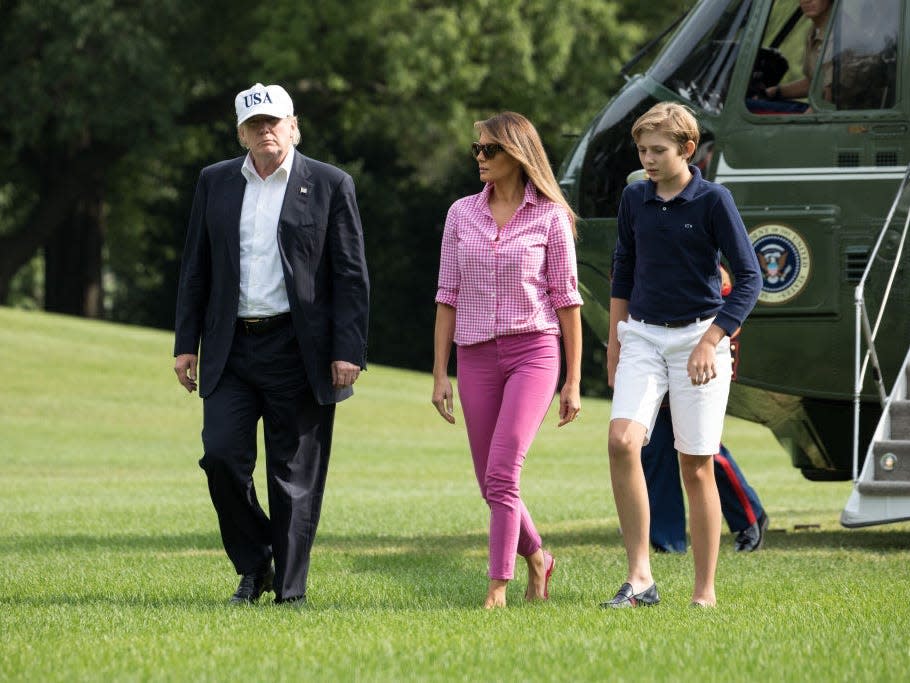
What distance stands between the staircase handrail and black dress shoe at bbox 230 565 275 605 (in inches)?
118

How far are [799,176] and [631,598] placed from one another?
141 inches

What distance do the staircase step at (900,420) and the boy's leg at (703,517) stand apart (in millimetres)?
2475

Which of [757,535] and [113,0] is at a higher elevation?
[113,0]

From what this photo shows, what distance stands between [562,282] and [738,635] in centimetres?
165

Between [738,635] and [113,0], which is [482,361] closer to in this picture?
[738,635]

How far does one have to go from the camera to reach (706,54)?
9719mm

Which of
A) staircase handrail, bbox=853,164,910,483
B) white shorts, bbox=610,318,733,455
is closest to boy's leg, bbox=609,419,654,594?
white shorts, bbox=610,318,733,455

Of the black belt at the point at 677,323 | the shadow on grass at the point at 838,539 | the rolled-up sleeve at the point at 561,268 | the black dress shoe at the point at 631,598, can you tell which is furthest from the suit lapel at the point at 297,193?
the shadow on grass at the point at 838,539

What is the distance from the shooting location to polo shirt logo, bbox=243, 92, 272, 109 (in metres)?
6.70

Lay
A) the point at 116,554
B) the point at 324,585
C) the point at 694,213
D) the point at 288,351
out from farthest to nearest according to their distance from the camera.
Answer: the point at 116,554, the point at 324,585, the point at 288,351, the point at 694,213

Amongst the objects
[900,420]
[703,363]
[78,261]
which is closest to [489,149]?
[703,363]

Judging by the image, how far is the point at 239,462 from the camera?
22.4 feet

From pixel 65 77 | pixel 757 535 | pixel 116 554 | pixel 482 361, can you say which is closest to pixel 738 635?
pixel 482 361

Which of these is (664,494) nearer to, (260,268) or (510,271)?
(510,271)
